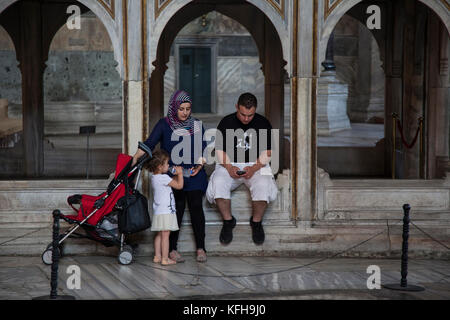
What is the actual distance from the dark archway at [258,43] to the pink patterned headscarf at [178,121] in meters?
5.12

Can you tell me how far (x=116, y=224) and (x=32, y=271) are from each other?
996mm

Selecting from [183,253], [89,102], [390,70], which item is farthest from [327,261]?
[89,102]

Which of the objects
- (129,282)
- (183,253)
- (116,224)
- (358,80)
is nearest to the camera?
(129,282)

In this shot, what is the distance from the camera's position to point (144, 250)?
922 centimetres

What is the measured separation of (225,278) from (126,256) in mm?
1188

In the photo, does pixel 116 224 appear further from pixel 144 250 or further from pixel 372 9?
pixel 372 9

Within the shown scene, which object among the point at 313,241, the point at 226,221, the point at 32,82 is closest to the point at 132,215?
the point at 226,221

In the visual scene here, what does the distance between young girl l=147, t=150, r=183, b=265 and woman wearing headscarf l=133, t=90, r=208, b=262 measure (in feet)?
0.63

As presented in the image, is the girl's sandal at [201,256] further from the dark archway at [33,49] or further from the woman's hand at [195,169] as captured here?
the dark archway at [33,49]

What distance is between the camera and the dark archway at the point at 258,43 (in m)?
14.0

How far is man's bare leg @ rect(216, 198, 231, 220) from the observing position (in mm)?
8961

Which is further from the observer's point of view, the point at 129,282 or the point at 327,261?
the point at 327,261

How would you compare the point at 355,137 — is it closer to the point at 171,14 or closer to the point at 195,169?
the point at 171,14

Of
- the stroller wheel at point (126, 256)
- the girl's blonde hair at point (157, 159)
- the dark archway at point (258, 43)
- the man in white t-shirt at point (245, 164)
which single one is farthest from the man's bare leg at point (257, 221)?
the dark archway at point (258, 43)
